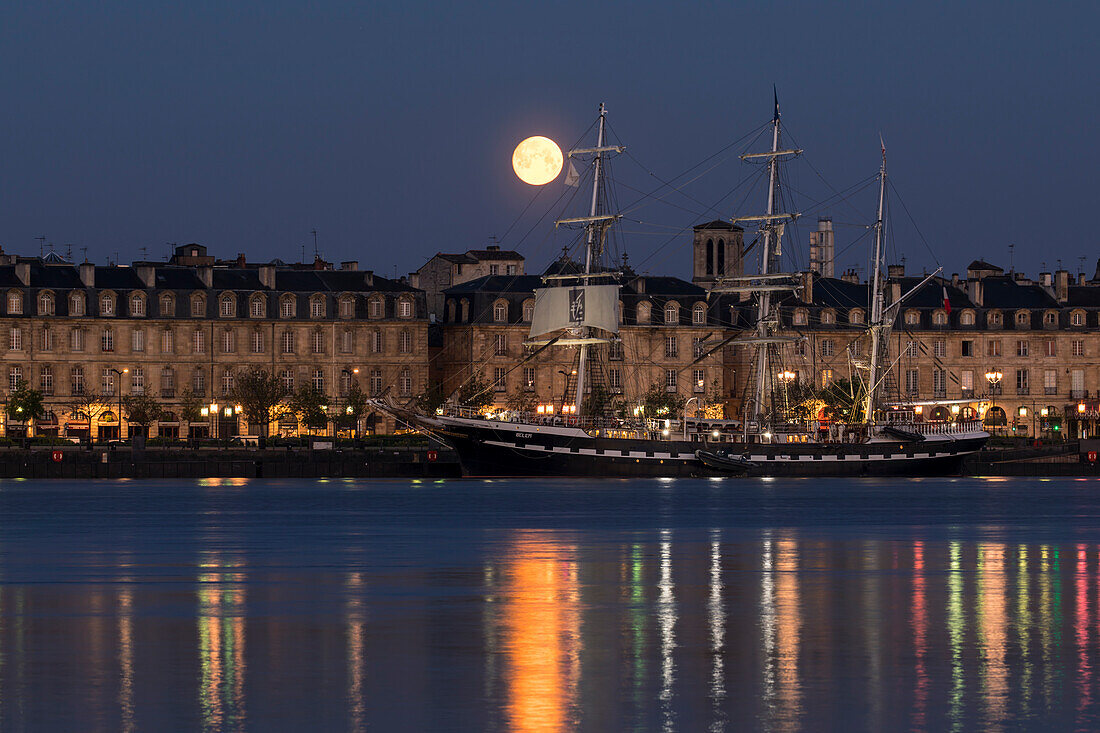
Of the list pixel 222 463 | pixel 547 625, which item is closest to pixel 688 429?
pixel 222 463

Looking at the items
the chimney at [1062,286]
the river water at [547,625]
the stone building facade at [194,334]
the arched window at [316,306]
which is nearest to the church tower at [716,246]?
the chimney at [1062,286]

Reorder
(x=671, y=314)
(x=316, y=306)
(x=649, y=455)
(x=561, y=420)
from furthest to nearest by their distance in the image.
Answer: (x=671, y=314), (x=316, y=306), (x=561, y=420), (x=649, y=455)

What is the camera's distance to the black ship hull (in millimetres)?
88188

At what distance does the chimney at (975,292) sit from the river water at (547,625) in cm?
8234

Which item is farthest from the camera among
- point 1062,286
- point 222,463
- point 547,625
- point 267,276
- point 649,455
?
point 1062,286

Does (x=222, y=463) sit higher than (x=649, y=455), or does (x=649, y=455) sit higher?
(x=649, y=455)

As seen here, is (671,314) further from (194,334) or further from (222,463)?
(222,463)

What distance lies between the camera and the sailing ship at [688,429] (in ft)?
290

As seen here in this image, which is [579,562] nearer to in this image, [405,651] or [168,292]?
[405,651]

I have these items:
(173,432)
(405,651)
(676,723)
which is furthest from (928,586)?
(173,432)

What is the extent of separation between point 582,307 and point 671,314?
28.2 metres

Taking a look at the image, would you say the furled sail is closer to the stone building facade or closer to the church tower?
the stone building facade

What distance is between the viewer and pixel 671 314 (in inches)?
4828

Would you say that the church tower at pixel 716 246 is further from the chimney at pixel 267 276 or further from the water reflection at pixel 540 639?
the water reflection at pixel 540 639
